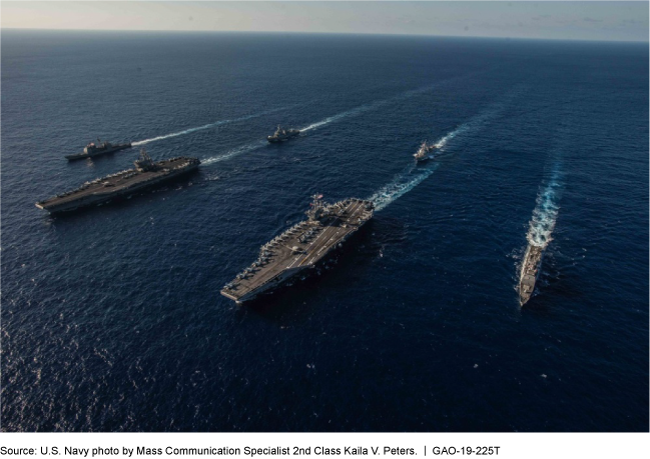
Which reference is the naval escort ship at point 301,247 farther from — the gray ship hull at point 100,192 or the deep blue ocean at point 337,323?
the gray ship hull at point 100,192

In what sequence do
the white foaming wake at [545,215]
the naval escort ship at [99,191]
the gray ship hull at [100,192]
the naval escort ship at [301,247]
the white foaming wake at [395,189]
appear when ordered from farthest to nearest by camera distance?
1. the white foaming wake at [395,189]
2. the naval escort ship at [99,191]
3. the gray ship hull at [100,192]
4. the white foaming wake at [545,215]
5. the naval escort ship at [301,247]

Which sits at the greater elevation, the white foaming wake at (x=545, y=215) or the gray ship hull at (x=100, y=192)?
the white foaming wake at (x=545, y=215)

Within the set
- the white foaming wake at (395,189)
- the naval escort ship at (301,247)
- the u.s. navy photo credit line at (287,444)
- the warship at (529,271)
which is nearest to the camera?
the u.s. navy photo credit line at (287,444)

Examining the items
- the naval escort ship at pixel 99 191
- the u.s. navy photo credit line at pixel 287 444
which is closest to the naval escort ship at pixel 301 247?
the u.s. navy photo credit line at pixel 287 444

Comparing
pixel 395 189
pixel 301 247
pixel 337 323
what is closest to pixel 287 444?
pixel 337 323

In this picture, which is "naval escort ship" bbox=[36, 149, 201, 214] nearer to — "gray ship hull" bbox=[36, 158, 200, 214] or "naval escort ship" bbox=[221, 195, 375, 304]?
"gray ship hull" bbox=[36, 158, 200, 214]

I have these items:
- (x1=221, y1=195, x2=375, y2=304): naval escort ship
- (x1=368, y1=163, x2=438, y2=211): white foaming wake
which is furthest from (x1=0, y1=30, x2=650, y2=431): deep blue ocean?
(x1=221, y1=195, x2=375, y2=304): naval escort ship
